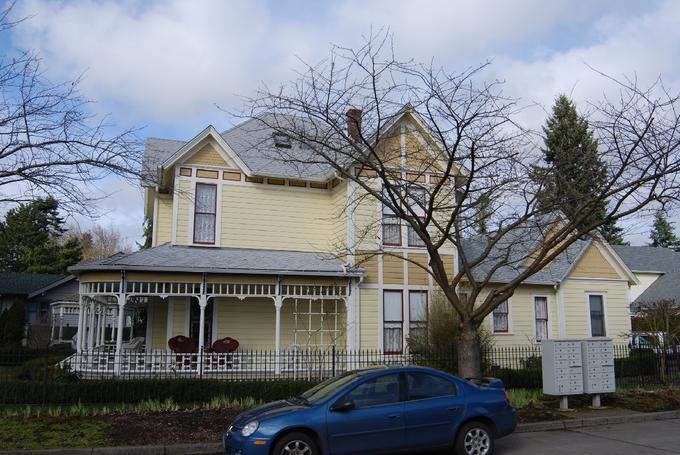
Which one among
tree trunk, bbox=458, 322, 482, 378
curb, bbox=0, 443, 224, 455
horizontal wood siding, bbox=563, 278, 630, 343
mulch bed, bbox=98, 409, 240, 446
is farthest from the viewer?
horizontal wood siding, bbox=563, 278, 630, 343

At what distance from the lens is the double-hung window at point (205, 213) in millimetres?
19656

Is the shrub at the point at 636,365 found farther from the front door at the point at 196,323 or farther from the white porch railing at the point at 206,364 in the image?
the front door at the point at 196,323

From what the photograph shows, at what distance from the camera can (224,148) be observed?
19812 millimetres

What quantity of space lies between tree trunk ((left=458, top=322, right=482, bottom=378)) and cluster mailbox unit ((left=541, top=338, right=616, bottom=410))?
1.70 metres

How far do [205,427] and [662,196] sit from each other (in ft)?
33.2

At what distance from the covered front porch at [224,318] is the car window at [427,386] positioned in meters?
7.75

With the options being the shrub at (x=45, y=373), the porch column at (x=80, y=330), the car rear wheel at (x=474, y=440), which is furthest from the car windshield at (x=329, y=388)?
the porch column at (x=80, y=330)

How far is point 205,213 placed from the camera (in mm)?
19703

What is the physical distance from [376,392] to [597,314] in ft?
58.9

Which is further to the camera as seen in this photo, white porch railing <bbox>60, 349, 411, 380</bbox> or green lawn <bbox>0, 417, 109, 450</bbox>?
white porch railing <bbox>60, 349, 411, 380</bbox>

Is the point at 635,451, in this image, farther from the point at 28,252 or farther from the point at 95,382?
the point at 28,252

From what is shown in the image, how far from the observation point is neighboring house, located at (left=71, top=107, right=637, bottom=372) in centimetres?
1781

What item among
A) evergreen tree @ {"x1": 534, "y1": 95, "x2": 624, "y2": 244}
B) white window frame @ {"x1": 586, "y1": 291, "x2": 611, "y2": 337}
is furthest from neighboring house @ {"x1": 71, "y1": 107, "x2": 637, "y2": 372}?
evergreen tree @ {"x1": 534, "y1": 95, "x2": 624, "y2": 244}

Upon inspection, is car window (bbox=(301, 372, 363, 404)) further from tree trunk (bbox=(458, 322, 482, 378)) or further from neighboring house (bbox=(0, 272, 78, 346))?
neighboring house (bbox=(0, 272, 78, 346))
